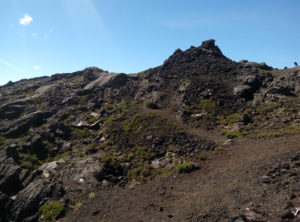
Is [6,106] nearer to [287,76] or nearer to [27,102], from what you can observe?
[27,102]

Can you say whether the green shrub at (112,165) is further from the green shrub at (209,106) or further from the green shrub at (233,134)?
the green shrub at (209,106)

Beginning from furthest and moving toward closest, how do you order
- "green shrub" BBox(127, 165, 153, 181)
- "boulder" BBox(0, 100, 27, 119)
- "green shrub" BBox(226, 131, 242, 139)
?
"boulder" BBox(0, 100, 27, 119), "green shrub" BBox(226, 131, 242, 139), "green shrub" BBox(127, 165, 153, 181)

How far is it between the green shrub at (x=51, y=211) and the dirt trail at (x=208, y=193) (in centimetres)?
115

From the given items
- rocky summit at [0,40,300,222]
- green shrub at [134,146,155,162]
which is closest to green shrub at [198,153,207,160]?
rocky summit at [0,40,300,222]

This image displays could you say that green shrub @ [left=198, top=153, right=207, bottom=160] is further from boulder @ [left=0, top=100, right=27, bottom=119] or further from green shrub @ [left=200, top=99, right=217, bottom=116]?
boulder @ [left=0, top=100, right=27, bottom=119]

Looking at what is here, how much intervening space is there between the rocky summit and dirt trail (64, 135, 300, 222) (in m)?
0.08

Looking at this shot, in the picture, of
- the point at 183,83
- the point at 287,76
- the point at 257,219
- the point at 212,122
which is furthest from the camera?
the point at 183,83

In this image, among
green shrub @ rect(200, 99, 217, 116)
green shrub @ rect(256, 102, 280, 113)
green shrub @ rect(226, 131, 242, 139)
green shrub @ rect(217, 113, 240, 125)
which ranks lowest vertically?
green shrub @ rect(226, 131, 242, 139)

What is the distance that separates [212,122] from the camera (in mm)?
33000

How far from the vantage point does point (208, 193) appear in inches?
698

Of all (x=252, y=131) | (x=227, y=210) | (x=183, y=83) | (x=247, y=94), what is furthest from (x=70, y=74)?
(x=227, y=210)

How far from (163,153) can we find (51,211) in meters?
12.2

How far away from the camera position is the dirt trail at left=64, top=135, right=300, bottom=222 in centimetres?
1520

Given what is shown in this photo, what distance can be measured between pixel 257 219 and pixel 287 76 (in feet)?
117
